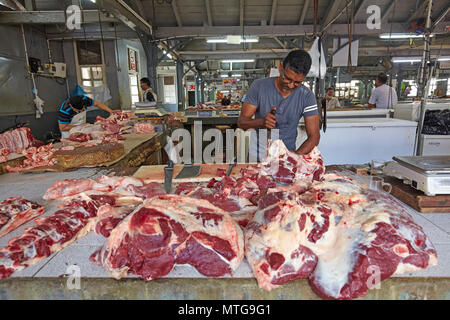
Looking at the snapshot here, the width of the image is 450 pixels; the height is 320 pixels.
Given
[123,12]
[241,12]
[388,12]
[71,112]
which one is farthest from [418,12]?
[71,112]

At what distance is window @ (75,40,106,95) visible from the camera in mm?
11000

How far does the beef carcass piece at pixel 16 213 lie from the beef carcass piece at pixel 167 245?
712mm

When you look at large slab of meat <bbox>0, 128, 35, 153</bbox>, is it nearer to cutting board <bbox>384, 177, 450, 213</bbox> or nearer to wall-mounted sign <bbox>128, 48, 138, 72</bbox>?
cutting board <bbox>384, 177, 450, 213</bbox>

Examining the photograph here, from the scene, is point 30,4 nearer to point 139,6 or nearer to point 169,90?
point 139,6

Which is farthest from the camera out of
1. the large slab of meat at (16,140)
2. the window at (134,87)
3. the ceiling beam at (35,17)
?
the window at (134,87)

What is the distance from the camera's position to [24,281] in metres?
1.25

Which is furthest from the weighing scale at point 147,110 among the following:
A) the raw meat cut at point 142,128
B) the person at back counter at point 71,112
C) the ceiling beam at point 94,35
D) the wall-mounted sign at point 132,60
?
the wall-mounted sign at point 132,60

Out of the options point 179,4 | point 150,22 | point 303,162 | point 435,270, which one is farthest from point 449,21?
point 435,270

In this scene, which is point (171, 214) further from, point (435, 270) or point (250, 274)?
point (435, 270)

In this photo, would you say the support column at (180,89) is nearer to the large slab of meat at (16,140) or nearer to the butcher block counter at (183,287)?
the large slab of meat at (16,140)

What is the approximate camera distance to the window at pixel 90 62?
11000 mm

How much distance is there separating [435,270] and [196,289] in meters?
1.09

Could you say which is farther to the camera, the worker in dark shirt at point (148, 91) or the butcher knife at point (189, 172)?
the worker in dark shirt at point (148, 91)

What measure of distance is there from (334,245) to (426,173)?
35.4 inches
